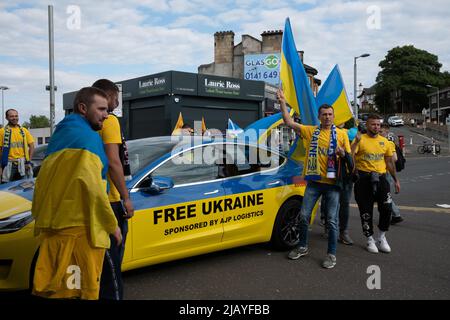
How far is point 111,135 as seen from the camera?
301 centimetres

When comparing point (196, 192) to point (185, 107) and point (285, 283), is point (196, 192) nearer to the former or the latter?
point (285, 283)

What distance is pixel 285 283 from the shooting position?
4.30 m

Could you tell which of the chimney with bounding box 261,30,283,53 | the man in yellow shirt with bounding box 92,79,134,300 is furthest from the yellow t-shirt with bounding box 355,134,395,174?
the chimney with bounding box 261,30,283,53

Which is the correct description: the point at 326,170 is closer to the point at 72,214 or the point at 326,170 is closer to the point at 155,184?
the point at 155,184

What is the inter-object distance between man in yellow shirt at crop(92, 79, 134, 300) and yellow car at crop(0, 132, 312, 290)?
80 centimetres

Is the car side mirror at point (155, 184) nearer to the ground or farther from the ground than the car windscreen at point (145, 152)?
nearer to the ground

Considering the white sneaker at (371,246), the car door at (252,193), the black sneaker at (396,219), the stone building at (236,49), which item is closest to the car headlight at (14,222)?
the car door at (252,193)

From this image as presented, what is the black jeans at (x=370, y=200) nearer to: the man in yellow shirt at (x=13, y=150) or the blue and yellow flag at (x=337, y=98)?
the blue and yellow flag at (x=337, y=98)

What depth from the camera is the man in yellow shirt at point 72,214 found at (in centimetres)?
242

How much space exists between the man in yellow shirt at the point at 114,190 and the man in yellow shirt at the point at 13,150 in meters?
5.86

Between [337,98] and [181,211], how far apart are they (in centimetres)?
368

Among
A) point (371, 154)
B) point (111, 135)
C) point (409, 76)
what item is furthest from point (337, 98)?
point (409, 76)

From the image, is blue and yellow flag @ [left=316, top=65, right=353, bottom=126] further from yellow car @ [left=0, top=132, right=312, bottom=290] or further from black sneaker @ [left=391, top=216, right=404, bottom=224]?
black sneaker @ [left=391, top=216, right=404, bottom=224]

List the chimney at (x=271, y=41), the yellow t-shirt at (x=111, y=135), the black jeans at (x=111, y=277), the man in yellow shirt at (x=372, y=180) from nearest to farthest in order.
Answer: the black jeans at (x=111, y=277) → the yellow t-shirt at (x=111, y=135) → the man in yellow shirt at (x=372, y=180) → the chimney at (x=271, y=41)
